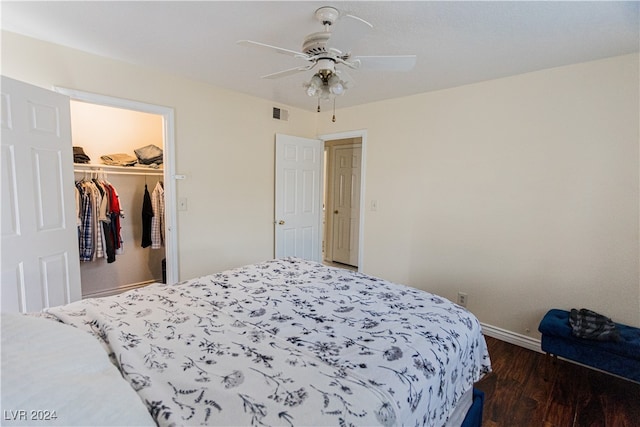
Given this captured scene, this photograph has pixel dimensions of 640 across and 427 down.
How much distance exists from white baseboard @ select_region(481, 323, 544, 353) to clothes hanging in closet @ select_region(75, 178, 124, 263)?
3815mm

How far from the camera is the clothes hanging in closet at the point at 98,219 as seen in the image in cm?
300

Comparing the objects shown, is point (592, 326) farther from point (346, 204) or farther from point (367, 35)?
point (346, 204)

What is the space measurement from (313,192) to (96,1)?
280 centimetres

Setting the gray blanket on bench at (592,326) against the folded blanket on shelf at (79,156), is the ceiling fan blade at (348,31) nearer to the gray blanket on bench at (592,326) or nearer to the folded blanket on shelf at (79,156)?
the gray blanket on bench at (592,326)

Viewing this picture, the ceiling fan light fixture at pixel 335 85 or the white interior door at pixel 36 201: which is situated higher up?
the ceiling fan light fixture at pixel 335 85

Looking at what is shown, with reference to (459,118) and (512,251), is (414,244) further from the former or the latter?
(459,118)

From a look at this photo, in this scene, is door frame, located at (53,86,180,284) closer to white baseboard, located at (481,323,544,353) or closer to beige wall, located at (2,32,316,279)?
beige wall, located at (2,32,316,279)

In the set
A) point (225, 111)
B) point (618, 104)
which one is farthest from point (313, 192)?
point (618, 104)

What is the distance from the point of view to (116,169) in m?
3.32

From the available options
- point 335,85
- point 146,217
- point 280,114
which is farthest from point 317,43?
point 146,217

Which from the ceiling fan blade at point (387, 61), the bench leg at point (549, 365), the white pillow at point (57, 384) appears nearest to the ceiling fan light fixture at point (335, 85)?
the ceiling fan blade at point (387, 61)

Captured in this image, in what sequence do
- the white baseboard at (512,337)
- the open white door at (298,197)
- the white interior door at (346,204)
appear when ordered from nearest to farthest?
the white baseboard at (512,337)
the open white door at (298,197)
the white interior door at (346,204)

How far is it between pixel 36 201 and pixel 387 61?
7.84 feet

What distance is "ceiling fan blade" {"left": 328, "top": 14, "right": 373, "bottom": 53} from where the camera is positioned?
176 cm
